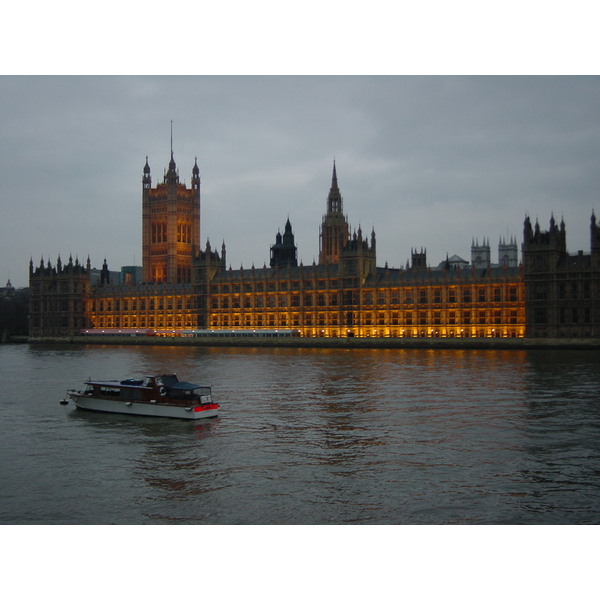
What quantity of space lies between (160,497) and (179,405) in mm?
13363

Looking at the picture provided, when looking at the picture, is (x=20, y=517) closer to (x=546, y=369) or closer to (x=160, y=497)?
(x=160, y=497)

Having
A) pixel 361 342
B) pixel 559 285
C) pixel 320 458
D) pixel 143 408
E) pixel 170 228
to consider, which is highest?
pixel 170 228

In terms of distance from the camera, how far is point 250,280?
12938cm

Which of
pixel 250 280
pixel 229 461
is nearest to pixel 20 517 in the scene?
pixel 229 461

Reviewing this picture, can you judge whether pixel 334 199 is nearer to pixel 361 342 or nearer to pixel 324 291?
pixel 324 291

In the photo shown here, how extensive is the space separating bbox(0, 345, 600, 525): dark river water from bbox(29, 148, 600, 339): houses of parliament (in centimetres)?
5281

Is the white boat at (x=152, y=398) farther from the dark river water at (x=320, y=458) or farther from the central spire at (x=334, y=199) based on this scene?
the central spire at (x=334, y=199)

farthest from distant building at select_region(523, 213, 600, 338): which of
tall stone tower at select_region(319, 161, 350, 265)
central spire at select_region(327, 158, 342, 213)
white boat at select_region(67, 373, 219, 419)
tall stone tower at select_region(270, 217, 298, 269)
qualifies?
tall stone tower at select_region(270, 217, 298, 269)

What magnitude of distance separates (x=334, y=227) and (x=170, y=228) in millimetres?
47801

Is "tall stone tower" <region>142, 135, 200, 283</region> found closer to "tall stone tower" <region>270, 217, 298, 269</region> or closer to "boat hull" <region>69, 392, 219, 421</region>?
"tall stone tower" <region>270, 217, 298, 269</region>

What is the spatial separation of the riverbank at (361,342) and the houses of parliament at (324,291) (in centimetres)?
304

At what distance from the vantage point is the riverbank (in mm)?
89812

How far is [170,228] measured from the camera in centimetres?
17300

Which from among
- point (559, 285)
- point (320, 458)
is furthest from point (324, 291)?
point (320, 458)
